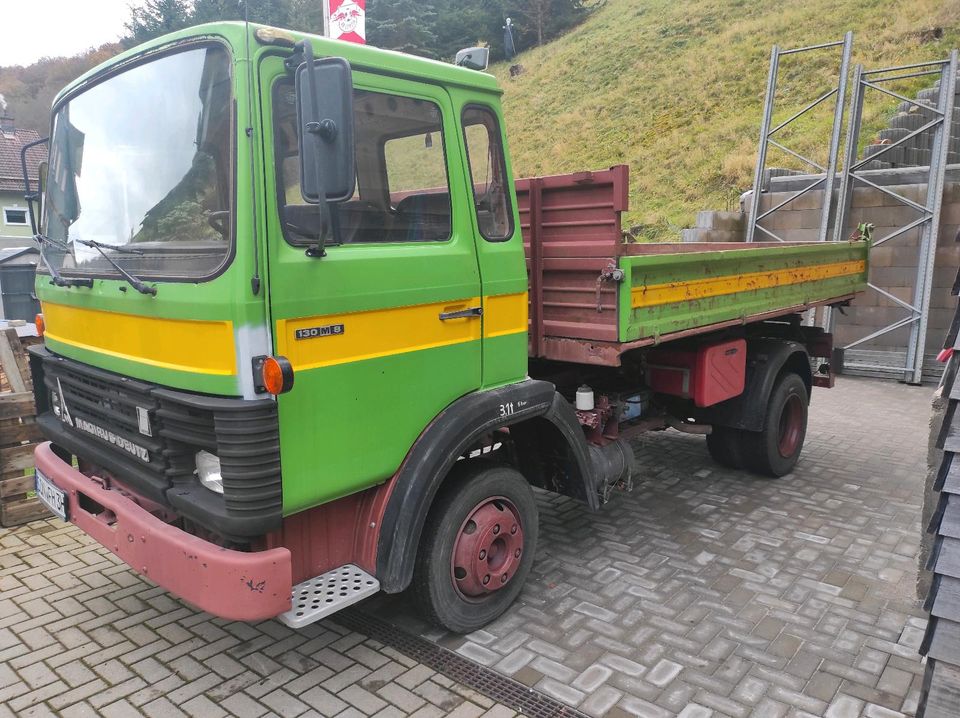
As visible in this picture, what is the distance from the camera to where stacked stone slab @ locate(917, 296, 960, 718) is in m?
2.13

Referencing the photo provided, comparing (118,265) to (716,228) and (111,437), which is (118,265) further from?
(716,228)

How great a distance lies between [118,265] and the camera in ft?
9.23

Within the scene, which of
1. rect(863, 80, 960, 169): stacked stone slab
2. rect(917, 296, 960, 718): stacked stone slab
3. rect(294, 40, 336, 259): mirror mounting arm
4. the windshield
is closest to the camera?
rect(917, 296, 960, 718): stacked stone slab

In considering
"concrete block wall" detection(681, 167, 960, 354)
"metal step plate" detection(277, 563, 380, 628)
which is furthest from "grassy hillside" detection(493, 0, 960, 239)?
"metal step plate" detection(277, 563, 380, 628)

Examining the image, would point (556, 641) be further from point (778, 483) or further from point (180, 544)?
point (778, 483)

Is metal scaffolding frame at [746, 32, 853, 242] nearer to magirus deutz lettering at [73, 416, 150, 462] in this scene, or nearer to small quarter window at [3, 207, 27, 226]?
magirus deutz lettering at [73, 416, 150, 462]

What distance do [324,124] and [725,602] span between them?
311 cm

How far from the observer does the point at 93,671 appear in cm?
315

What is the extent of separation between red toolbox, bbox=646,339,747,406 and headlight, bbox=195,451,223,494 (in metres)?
3.07

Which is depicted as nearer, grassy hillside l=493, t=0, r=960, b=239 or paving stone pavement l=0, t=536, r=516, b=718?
paving stone pavement l=0, t=536, r=516, b=718

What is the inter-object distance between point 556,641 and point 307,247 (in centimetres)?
218

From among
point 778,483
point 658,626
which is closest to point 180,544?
point 658,626

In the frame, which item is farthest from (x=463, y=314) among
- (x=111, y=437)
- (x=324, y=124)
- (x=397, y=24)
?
(x=397, y=24)

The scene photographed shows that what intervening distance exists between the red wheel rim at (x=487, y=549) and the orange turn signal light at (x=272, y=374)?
1.27 metres
